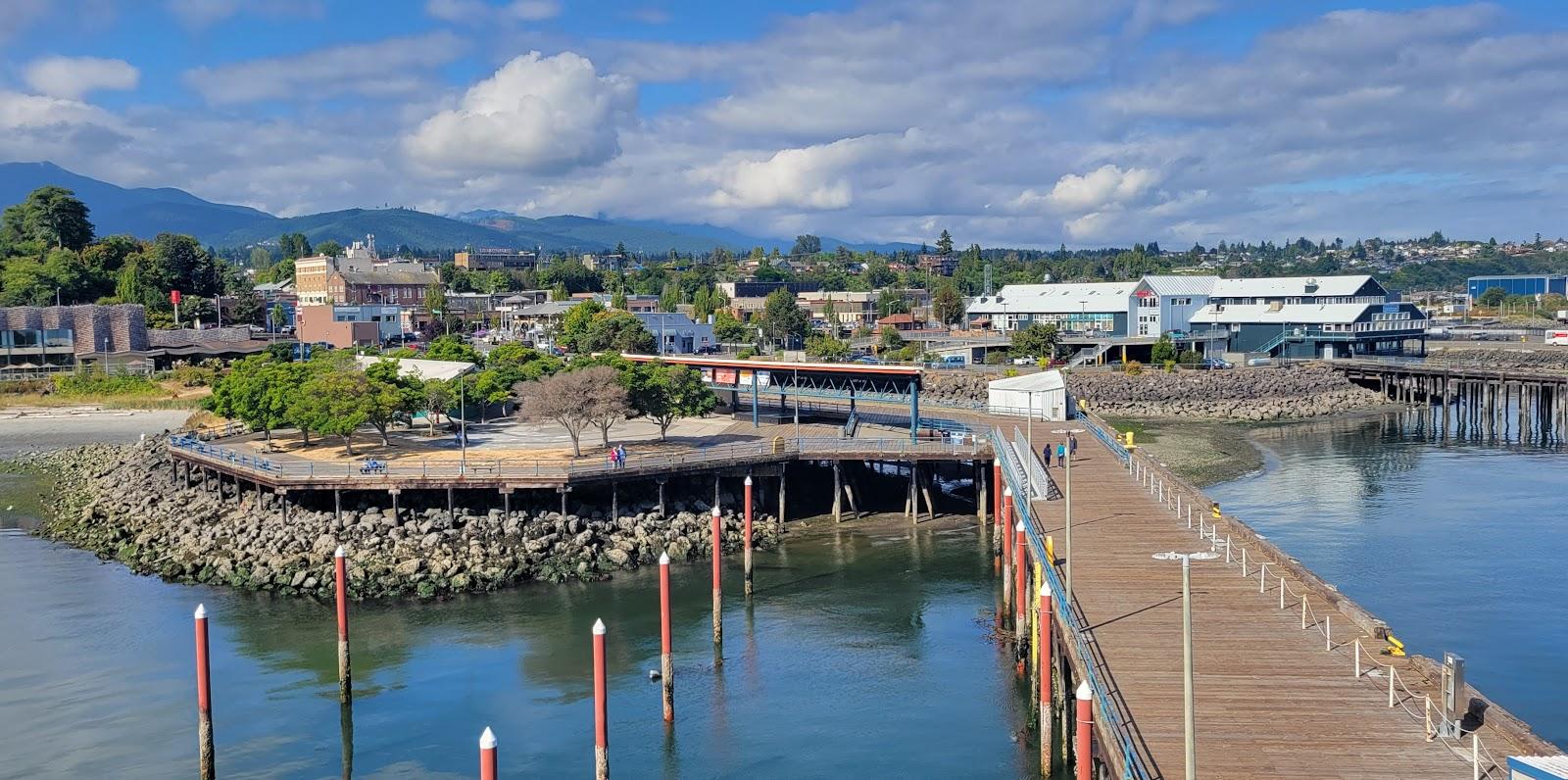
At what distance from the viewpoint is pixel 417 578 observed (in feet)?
143

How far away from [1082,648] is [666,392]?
35.5 meters

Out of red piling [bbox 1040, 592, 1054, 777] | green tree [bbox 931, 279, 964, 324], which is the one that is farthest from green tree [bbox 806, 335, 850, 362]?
red piling [bbox 1040, 592, 1054, 777]

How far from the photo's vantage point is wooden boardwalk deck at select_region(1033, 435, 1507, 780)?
20391 mm

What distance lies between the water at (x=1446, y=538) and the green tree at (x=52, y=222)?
12647 centimetres

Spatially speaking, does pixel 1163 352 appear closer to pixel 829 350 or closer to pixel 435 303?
pixel 829 350

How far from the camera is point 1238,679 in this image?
952 inches

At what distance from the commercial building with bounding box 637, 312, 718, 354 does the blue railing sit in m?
77.7

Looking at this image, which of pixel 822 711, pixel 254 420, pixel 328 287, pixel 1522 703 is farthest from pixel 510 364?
pixel 328 287

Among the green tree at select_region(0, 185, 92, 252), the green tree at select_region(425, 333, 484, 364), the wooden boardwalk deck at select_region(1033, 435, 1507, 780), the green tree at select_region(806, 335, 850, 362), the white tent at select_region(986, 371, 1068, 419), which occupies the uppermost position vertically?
the green tree at select_region(0, 185, 92, 252)

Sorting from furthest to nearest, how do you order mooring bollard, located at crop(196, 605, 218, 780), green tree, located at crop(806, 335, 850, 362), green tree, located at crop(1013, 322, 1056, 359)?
1. green tree, located at crop(1013, 322, 1056, 359)
2. green tree, located at crop(806, 335, 850, 362)
3. mooring bollard, located at crop(196, 605, 218, 780)

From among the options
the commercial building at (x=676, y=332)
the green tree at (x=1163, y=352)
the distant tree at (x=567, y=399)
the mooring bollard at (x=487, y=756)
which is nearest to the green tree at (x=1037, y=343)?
the green tree at (x=1163, y=352)

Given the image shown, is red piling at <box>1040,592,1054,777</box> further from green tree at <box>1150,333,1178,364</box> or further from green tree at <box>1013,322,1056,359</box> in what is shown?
green tree at <box>1150,333,1178,364</box>

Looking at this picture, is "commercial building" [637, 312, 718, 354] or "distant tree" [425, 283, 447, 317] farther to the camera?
"distant tree" [425, 283, 447, 317]

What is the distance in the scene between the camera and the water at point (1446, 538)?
3447cm
